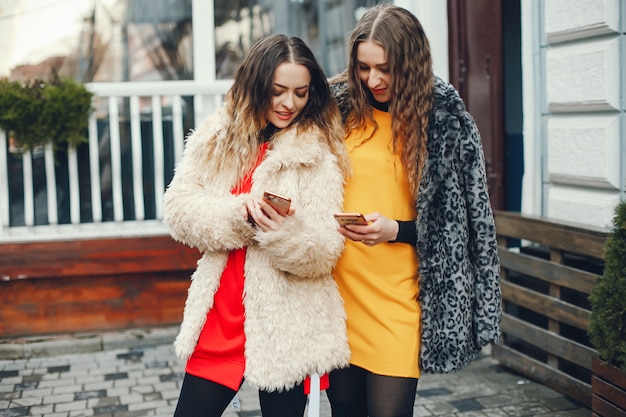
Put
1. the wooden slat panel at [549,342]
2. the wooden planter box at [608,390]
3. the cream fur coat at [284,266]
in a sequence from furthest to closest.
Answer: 1. the wooden slat panel at [549,342]
2. the wooden planter box at [608,390]
3. the cream fur coat at [284,266]

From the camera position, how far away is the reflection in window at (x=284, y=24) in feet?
21.8

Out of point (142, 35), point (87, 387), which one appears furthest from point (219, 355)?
point (142, 35)

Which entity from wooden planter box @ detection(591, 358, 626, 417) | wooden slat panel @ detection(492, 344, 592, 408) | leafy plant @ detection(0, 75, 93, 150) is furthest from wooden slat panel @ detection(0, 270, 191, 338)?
wooden planter box @ detection(591, 358, 626, 417)

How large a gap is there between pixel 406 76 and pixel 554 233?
226 cm

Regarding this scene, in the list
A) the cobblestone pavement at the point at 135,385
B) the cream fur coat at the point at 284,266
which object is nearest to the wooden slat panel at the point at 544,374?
the cobblestone pavement at the point at 135,385

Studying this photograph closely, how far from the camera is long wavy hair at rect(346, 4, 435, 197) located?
8.61ft

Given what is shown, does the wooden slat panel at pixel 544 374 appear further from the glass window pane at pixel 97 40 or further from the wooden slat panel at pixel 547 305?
the glass window pane at pixel 97 40

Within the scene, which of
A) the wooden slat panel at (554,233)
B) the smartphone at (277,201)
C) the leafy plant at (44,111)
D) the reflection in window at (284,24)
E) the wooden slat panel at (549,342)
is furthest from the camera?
the reflection in window at (284,24)

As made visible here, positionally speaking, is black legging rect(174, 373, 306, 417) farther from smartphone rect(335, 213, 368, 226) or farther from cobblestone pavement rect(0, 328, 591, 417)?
cobblestone pavement rect(0, 328, 591, 417)

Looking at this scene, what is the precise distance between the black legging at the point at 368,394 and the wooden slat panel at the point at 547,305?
1.77 metres

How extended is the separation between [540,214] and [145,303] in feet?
9.80

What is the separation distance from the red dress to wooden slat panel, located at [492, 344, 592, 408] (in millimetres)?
2520

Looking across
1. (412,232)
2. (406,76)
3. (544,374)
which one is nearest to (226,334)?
(412,232)

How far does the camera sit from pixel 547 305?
470cm
